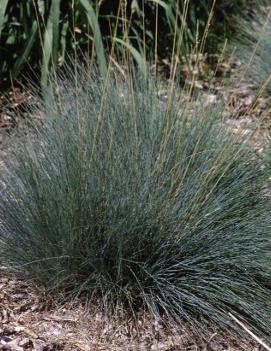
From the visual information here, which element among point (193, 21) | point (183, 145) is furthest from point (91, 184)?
point (193, 21)

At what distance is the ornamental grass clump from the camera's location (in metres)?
2.78

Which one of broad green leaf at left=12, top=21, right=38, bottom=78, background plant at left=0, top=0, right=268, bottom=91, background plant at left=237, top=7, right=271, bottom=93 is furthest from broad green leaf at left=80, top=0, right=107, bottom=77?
background plant at left=237, top=7, right=271, bottom=93

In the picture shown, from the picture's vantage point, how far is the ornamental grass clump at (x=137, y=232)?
9.13 feet

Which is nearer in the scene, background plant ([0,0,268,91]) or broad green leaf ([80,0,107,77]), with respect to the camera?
broad green leaf ([80,0,107,77])

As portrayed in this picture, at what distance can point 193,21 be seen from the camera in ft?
18.7

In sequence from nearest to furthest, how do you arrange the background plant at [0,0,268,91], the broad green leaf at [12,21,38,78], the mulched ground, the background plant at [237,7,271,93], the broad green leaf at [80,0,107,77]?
the mulched ground
the broad green leaf at [80,0,107,77]
the background plant at [0,0,268,91]
the broad green leaf at [12,21,38,78]
the background plant at [237,7,271,93]

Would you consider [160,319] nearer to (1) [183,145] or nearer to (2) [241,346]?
(2) [241,346]

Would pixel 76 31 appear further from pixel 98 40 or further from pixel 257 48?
pixel 257 48

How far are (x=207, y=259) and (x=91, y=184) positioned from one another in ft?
1.88

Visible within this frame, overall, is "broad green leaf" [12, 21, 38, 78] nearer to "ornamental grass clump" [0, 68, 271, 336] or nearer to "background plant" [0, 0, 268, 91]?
"background plant" [0, 0, 268, 91]

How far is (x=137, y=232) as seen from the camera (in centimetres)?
280

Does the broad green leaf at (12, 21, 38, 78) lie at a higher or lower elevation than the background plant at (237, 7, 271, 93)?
higher

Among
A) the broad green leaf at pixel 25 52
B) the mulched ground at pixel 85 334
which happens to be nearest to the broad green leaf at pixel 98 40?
the broad green leaf at pixel 25 52

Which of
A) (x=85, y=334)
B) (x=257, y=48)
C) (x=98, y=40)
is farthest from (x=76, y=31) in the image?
(x=85, y=334)
